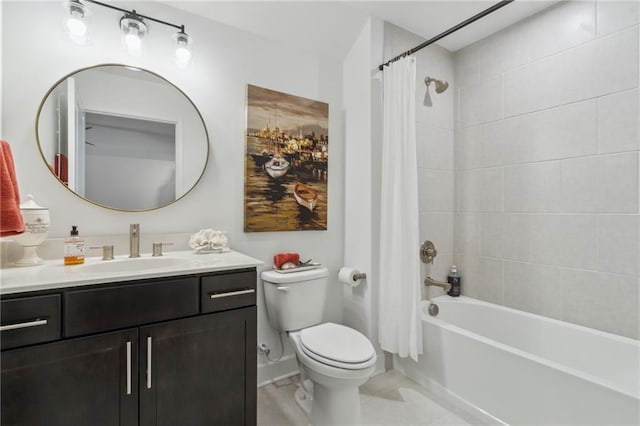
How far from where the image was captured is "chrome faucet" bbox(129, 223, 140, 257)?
5.08 feet

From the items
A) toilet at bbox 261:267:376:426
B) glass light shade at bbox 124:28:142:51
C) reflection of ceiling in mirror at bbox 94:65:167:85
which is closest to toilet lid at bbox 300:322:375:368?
toilet at bbox 261:267:376:426

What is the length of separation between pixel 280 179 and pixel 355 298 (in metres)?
1.03

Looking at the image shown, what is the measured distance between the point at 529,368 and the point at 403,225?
0.97 meters

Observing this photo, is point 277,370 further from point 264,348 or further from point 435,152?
point 435,152

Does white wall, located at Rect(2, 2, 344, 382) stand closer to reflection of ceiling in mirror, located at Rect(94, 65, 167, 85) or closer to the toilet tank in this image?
reflection of ceiling in mirror, located at Rect(94, 65, 167, 85)

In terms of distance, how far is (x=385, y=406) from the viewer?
5.99 feet

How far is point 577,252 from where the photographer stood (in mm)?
1893

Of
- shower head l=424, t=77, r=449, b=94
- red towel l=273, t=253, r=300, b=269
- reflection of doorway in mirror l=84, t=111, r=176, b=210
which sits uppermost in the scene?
shower head l=424, t=77, r=449, b=94

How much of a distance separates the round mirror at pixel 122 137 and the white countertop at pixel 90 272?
351 millimetres

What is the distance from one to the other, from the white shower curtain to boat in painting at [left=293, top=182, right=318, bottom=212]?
542 millimetres

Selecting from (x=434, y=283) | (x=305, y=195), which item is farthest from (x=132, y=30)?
(x=434, y=283)

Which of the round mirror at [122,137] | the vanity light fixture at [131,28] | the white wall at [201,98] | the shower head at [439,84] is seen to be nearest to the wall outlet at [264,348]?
the white wall at [201,98]

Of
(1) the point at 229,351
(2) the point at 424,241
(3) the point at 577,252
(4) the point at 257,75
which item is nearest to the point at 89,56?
(4) the point at 257,75

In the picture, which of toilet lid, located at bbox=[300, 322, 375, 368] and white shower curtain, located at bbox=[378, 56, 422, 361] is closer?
toilet lid, located at bbox=[300, 322, 375, 368]
